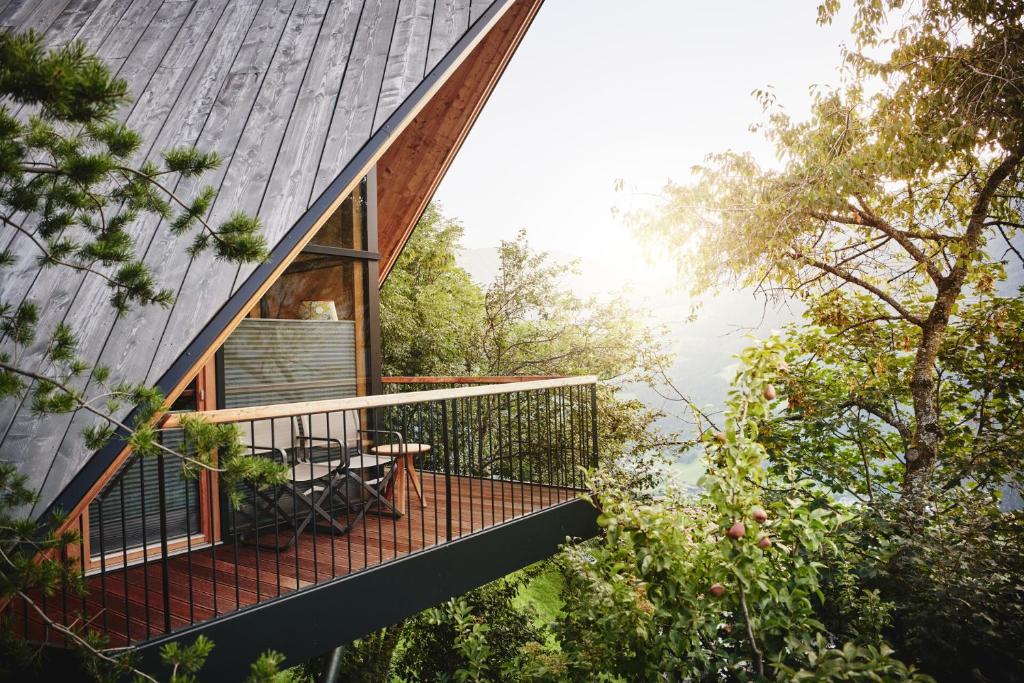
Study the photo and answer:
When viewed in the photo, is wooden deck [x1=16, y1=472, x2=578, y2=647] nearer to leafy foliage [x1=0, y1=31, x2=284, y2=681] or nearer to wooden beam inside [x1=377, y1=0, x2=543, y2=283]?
leafy foliage [x1=0, y1=31, x2=284, y2=681]

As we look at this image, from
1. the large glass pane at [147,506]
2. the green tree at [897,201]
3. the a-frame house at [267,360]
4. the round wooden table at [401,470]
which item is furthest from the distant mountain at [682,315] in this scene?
the large glass pane at [147,506]

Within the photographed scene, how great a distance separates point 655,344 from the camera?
40.2ft

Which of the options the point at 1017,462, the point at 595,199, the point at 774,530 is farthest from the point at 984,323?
the point at 595,199

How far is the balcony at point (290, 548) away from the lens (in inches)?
122

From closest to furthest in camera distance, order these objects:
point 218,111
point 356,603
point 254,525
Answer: point 356,603
point 218,111
point 254,525

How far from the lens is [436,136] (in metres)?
7.30

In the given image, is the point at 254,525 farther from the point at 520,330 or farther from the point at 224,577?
the point at 520,330

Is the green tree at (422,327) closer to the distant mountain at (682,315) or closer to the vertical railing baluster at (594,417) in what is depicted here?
the distant mountain at (682,315)

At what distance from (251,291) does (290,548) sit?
2.02 m

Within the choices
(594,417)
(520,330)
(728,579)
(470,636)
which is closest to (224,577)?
(470,636)

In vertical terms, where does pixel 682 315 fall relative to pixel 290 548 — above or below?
above

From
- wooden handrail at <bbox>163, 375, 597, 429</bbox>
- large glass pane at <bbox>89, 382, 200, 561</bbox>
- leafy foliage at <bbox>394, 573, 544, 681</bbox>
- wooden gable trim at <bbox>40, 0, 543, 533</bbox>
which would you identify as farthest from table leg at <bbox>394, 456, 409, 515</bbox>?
wooden gable trim at <bbox>40, 0, 543, 533</bbox>

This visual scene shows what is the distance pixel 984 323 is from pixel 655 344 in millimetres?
5539

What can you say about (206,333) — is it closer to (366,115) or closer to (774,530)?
(366,115)
